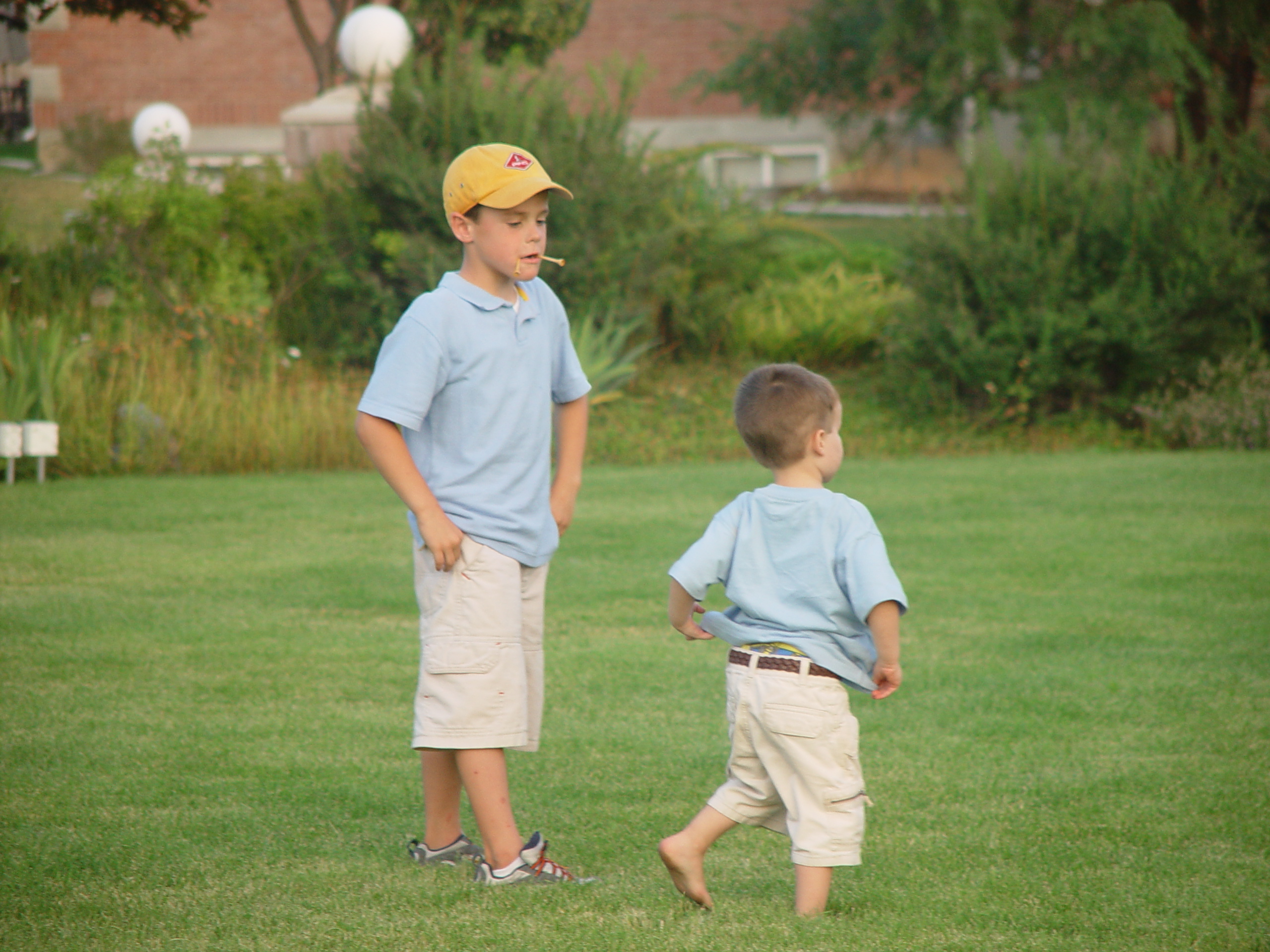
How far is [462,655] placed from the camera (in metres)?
3.02

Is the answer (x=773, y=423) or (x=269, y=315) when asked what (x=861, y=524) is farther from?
(x=269, y=315)

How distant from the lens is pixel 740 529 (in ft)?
9.50

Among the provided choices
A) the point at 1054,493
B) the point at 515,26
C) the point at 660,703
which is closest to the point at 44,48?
the point at 515,26

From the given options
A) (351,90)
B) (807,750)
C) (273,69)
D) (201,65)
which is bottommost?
(807,750)

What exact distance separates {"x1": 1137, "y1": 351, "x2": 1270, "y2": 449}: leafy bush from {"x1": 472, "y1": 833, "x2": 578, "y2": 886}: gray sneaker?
910cm

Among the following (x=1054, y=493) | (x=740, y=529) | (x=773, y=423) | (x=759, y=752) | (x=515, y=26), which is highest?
(x=515, y=26)

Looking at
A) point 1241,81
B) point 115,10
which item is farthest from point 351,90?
point 1241,81

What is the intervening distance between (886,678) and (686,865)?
60cm

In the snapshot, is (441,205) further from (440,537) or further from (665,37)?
(665,37)

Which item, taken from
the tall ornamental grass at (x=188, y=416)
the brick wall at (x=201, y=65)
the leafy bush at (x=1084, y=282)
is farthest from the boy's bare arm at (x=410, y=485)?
the brick wall at (x=201, y=65)

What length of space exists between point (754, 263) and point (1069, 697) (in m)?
9.93

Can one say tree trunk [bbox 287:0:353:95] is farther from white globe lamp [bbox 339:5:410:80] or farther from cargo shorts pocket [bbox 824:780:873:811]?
cargo shorts pocket [bbox 824:780:873:811]

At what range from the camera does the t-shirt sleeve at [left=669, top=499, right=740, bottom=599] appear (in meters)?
2.88

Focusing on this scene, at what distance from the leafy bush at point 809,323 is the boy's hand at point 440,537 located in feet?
35.2
